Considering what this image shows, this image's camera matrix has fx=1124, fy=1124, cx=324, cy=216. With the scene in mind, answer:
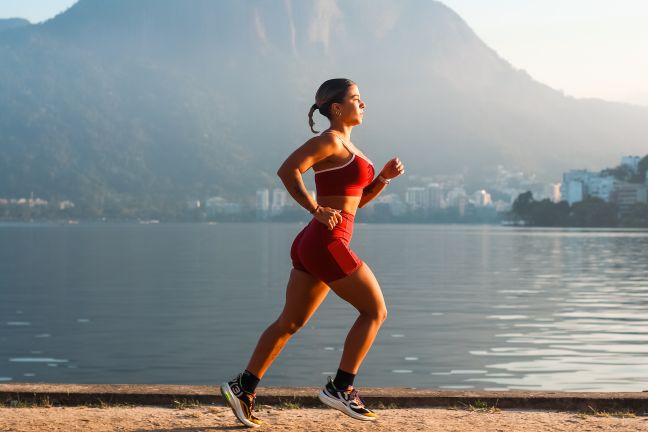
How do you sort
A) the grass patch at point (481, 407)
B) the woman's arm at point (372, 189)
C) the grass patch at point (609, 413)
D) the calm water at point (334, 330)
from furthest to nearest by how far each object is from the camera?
the calm water at point (334, 330), the grass patch at point (481, 407), the grass patch at point (609, 413), the woman's arm at point (372, 189)

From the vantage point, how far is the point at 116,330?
27.1m

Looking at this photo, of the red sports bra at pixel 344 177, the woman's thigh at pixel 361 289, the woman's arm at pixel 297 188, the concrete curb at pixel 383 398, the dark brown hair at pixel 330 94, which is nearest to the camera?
the woman's arm at pixel 297 188

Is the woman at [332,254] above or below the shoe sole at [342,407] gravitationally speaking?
above

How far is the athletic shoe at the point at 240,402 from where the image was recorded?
7.70m

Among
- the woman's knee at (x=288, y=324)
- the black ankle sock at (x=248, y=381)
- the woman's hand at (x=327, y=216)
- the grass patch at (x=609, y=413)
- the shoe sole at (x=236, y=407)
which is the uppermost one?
the woman's hand at (x=327, y=216)

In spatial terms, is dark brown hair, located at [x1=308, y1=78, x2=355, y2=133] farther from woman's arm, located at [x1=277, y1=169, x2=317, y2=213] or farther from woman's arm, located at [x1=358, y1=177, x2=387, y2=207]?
woman's arm, located at [x1=358, y1=177, x2=387, y2=207]

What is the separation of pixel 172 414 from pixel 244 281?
1553 inches

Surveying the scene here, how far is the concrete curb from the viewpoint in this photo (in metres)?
8.67

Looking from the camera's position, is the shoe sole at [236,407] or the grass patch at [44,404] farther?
the grass patch at [44,404]

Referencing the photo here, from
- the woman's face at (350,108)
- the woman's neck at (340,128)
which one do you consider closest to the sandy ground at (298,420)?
the woman's neck at (340,128)

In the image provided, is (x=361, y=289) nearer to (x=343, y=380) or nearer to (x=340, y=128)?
(x=343, y=380)

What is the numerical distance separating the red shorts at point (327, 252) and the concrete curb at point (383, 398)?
1671 mm

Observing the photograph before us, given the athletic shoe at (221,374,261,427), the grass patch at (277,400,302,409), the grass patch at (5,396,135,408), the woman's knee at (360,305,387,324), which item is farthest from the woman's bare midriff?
the grass patch at (5,396,135,408)

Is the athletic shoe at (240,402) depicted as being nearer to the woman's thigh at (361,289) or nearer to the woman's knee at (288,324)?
the woman's knee at (288,324)
